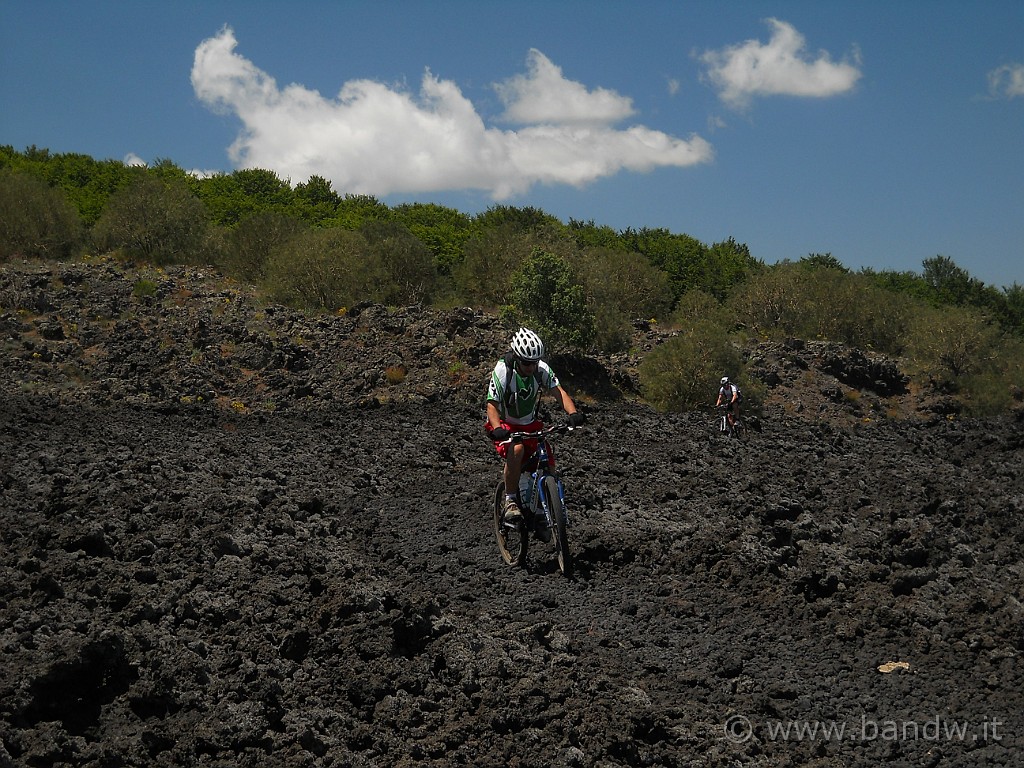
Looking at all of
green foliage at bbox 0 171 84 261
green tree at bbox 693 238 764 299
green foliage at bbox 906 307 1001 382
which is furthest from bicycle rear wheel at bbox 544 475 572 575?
green tree at bbox 693 238 764 299

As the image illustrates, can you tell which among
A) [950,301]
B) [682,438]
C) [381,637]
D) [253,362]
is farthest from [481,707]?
[950,301]

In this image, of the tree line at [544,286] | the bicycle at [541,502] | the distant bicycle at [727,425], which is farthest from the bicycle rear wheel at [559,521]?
the tree line at [544,286]

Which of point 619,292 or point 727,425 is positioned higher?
point 619,292

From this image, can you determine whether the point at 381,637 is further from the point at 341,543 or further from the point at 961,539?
the point at 961,539

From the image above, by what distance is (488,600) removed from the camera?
21.8ft

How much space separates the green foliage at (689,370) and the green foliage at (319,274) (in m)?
9.71

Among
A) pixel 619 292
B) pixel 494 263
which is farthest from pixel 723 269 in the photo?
pixel 494 263

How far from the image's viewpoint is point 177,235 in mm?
31953

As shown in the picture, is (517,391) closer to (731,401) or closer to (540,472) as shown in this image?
(540,472)

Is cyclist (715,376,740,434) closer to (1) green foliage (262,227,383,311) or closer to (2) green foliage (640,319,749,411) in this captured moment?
(2) green foliage (640,319,749,411)

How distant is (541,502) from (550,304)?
1782 cm

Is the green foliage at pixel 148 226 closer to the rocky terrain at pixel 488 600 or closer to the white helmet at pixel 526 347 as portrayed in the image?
the rocky terrain at pixel 488 600

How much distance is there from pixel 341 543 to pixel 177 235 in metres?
27.1

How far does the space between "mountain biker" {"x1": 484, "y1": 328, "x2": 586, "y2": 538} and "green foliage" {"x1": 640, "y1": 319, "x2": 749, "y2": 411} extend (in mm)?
18572
